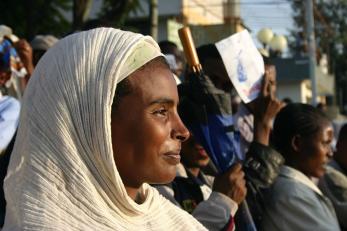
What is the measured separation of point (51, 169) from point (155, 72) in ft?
1.48

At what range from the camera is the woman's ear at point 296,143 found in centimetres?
396

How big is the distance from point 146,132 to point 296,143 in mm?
1961

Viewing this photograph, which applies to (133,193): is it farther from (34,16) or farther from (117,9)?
(34,16)

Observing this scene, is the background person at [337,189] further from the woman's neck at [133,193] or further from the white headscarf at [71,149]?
the white headscarf at [71,149]

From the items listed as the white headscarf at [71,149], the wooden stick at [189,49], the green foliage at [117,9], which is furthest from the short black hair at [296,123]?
the green foliage at [117,9]

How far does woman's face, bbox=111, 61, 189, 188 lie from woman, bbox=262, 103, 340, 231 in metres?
1.50

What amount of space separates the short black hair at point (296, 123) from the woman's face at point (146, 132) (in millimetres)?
1853

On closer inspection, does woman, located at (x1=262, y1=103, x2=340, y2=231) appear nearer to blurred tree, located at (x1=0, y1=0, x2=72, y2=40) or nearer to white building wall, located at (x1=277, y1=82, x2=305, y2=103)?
blurred tree, located at (x1=0, y1=0, x2=72, y2=40)

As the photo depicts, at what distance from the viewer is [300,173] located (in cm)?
380

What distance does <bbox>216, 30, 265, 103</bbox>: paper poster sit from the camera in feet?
12.1

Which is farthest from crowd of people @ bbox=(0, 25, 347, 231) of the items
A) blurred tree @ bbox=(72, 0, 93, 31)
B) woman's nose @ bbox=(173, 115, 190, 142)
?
blurred tree @ bbox=(72, 0, 93, 31)

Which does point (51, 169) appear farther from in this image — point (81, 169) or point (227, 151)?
point (227, 151)

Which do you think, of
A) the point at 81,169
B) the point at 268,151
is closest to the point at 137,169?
the point at 81,169

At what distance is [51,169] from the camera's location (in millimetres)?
2033
